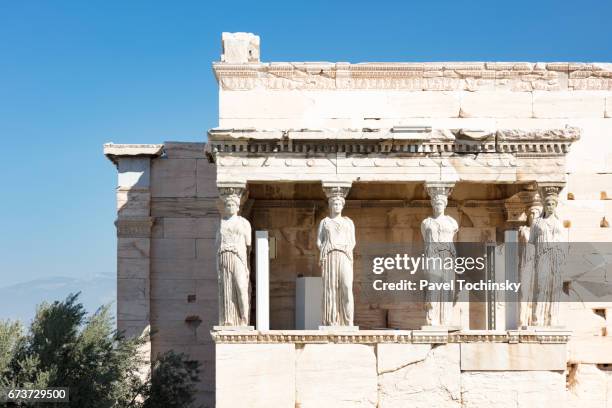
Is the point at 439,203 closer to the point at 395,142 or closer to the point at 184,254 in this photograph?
the point at 395,142

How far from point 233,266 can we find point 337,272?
1229mm

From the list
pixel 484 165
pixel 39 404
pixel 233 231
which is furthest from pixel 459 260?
pixel 39 404

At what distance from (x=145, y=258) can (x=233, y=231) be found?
3.20 metres

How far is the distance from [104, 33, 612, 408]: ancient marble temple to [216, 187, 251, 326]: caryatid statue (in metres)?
0.02

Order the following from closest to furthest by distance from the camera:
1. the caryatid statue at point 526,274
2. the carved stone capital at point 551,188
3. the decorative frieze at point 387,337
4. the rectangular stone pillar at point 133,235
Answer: the decorative frieze at point 387,337 → the carved stone capital at point 551,188 → the caryatid statue at point 526,274 → the rectangular stone pillar at point 133,235

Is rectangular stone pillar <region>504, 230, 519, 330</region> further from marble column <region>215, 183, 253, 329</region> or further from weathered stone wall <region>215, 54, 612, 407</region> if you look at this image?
marble column <region>215, 183, 253, 329</region>

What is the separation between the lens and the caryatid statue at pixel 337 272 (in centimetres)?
1134

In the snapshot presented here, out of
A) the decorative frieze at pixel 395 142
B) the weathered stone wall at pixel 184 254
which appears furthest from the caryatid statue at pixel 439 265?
the weathered stone wall at pixel 184 254

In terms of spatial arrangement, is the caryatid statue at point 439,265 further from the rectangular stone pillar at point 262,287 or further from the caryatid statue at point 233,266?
the caryatid statue at point 233,266

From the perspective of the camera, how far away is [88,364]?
1254 centimetres

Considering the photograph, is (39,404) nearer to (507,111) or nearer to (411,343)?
(411,343)

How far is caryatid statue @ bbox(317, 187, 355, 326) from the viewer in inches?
447

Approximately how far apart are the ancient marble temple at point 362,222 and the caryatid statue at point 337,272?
0.02 metres

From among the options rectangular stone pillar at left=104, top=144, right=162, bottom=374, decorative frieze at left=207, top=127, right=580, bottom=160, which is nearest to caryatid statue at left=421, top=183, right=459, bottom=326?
decorative frieze at left=207, top=127, right=580, bottom=160
